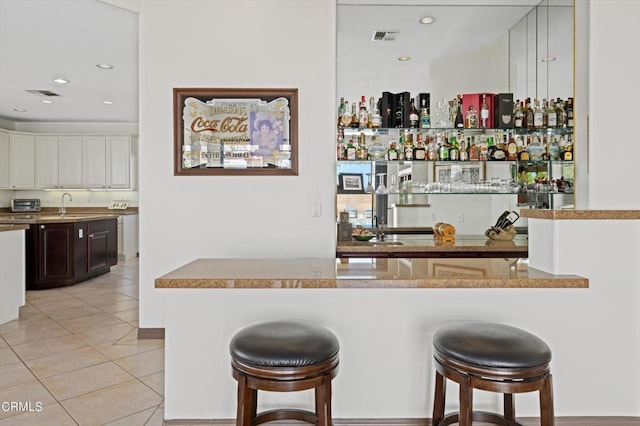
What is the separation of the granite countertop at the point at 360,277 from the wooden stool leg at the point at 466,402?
1.38ft

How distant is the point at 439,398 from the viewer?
175 cm

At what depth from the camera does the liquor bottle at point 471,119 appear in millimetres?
3607

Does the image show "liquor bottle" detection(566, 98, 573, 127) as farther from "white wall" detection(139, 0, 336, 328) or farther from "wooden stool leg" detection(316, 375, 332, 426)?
"wooden stool leg" detection(316, 375, 332, 426)

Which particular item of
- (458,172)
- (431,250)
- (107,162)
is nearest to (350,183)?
(431,250)

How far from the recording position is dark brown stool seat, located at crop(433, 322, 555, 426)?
1.44m

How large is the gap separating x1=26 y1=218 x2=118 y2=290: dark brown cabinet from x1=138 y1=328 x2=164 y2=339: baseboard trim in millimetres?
2790

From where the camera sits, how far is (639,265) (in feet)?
6.72

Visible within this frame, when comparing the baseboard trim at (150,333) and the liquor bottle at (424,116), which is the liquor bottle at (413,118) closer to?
the liquor bottle at (424,116)

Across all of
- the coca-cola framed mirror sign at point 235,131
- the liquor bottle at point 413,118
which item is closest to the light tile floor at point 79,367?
the coca-cola framed mirror sign at point 235,131

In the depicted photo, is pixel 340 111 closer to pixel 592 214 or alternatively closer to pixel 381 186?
pixel 381 186

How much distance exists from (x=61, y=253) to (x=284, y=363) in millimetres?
5278

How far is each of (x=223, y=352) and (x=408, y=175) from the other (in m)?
2.42

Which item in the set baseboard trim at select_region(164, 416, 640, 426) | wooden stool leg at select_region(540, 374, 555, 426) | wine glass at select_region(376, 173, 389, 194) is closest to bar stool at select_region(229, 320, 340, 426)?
baseboard trim at select_region(164, 416, 640, 426)

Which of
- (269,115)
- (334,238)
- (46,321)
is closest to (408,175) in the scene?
(334,238)
